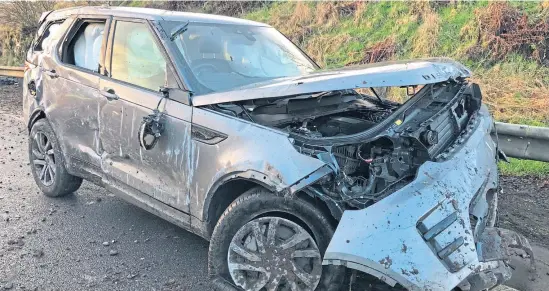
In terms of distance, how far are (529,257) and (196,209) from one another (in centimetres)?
216

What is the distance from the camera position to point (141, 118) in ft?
12.0

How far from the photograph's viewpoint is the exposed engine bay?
110 inches

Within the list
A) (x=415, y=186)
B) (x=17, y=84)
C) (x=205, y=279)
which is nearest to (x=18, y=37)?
(x=17, y=84)

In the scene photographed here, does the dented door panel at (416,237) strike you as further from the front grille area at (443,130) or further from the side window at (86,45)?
the side window at (86,45)

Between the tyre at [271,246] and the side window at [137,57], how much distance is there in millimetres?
1299

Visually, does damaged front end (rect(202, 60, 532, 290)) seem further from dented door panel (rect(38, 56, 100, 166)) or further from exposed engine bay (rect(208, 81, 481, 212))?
dented door panel (rect(38, 56, 100, 166))

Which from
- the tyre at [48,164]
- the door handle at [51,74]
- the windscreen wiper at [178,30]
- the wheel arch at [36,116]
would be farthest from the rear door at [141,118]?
the wheel arch at [36,116]

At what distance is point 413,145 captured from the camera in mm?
3039

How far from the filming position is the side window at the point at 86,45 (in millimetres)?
4355

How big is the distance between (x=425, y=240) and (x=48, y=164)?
159 inches

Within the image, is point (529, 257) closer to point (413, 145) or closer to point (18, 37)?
point (413, 145)

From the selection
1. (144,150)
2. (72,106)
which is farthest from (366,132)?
(72,106)

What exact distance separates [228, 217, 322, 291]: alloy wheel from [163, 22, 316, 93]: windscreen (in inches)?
45.3

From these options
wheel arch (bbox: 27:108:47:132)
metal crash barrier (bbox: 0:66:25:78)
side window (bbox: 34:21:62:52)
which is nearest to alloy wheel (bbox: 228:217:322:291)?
wheel arch (bbox: 27:108:47:132)
